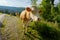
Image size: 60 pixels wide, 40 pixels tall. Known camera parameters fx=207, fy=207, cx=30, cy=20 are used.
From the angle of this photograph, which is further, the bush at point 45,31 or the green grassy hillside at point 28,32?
the bush at point 45,31

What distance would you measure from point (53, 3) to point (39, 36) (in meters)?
3.75

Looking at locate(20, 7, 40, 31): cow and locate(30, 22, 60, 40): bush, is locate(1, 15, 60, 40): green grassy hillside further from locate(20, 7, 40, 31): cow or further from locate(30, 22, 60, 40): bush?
locate(20, 7, 40, 31): cow

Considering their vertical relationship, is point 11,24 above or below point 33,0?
below

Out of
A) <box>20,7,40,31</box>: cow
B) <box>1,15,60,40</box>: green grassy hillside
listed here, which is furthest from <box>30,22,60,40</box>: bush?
<box>20,7,40,31</box>: cow

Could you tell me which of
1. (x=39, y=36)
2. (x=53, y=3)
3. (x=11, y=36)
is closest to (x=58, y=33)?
(x=39, y=36)

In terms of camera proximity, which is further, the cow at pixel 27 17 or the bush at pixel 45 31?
the bush at pixel 45 31

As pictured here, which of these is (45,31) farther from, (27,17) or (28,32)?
(27,17)

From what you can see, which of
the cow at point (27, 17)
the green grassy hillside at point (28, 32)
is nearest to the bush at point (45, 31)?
the green grassy hillside at point (28, 32)

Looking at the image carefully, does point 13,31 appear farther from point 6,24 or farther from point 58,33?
point 58,33

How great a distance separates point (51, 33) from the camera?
4.23m

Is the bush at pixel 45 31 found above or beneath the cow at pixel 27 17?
beneath

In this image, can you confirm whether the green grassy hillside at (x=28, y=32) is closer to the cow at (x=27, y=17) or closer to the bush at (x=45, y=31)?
the bush at (x=45, y=31)

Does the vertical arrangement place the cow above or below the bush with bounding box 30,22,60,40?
above

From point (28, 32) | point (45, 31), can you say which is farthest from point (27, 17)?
point (45, 31)
